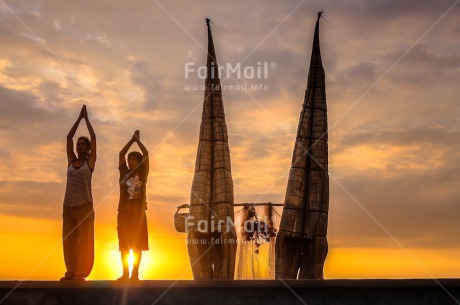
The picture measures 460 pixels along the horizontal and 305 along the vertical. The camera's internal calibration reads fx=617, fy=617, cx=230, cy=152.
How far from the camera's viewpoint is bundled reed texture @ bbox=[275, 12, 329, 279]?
1437 cm

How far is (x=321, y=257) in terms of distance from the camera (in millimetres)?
14359

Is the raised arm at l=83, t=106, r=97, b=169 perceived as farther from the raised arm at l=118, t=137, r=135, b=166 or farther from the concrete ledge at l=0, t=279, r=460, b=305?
the concrete ledge at l=0, t=279, r=460, b=305

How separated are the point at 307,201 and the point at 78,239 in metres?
7.40

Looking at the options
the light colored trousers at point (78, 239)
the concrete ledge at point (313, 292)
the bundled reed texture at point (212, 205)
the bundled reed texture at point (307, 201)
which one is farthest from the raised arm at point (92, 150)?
the bundled reed texture at point (307, 201)

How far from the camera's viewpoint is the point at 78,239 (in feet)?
27.1

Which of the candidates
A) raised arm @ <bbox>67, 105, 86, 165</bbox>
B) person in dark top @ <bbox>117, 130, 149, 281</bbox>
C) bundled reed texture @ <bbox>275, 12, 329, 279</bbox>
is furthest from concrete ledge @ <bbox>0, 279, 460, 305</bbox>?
bundled reed texture @ <bbox>275, 12, 329, 279</bbox>

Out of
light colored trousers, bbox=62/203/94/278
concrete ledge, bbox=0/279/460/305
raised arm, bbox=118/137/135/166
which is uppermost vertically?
raised arm, bbox=118/137/135/166

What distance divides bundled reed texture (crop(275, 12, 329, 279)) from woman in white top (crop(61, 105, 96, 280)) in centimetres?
693

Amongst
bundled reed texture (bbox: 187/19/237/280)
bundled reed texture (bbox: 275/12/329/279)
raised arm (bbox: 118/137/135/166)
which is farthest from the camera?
bundled reed texture (bbox: 187/19/237/280)

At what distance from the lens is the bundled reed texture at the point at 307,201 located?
14.4 m

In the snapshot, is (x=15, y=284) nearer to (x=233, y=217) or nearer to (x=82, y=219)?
(x=82, y=219)

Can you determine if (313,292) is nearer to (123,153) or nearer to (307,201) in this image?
(123,153)

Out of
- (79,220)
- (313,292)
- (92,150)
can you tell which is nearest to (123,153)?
(92,150)

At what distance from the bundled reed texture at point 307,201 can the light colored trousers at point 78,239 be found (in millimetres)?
6919
